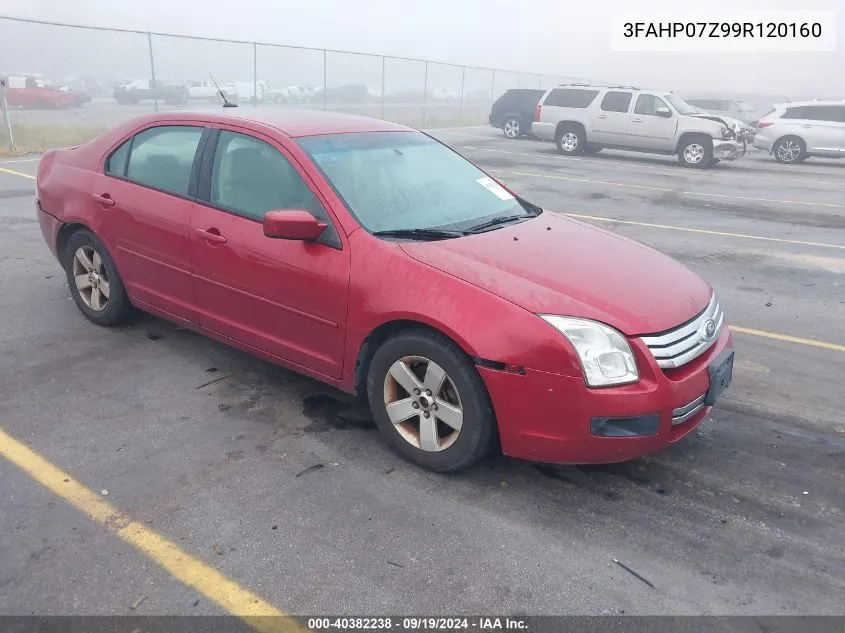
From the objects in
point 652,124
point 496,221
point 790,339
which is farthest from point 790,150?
point 496,221

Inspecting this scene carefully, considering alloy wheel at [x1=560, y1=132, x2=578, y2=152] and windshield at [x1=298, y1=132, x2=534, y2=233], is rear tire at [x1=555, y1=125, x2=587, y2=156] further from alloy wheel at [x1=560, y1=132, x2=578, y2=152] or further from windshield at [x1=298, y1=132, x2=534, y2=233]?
windshield at [x1=298, y1=132, x2=534, y2=233]

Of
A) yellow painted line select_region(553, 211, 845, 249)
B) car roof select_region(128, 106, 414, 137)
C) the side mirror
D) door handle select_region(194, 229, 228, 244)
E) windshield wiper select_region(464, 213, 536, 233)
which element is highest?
car roof select_region(128, 106, 414, 137)

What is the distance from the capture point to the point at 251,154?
396 cm

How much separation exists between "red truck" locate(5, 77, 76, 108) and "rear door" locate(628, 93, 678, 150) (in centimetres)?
1669

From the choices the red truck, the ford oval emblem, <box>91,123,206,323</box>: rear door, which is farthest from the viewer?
the red truck

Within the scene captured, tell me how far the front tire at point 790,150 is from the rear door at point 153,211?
1979 centimetres

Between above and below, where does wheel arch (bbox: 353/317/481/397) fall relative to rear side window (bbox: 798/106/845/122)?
below

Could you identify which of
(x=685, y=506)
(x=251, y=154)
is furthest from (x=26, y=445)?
(x=685, y=506)

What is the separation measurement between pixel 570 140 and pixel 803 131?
255 inches

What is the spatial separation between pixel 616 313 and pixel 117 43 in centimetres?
1953

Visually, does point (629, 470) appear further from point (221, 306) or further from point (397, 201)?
point (221, 306)

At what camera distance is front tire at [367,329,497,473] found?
10.3 feet

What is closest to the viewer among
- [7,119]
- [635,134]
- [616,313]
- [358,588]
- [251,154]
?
[358,588]

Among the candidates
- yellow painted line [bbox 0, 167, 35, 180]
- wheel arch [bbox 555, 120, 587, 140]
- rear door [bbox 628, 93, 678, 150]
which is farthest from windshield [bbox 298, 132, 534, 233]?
wheel arch [bbox 555, 120, 587, 140]
